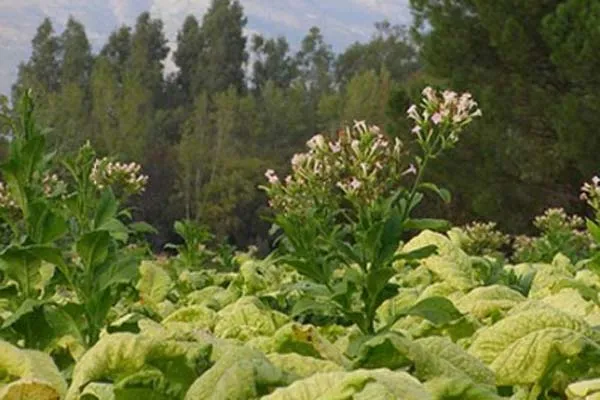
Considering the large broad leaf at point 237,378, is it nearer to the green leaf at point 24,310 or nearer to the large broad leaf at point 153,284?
the green leaf at point 24,310

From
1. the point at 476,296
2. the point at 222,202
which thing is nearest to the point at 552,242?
the point at 476,296

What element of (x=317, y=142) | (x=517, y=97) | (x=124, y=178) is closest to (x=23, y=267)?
(x=317, y=142)

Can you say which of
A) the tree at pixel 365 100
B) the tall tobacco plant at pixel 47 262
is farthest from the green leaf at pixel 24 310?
the tree at pixel 365 100

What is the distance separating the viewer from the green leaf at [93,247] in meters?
1.85

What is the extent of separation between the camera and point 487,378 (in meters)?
1.36

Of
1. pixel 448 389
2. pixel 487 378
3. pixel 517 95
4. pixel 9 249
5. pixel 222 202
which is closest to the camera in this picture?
pixel 448 389

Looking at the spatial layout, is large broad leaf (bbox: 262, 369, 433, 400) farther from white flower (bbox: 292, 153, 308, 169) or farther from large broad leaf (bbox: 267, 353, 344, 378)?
white flower (bbox: 292, 153, 308, 169)

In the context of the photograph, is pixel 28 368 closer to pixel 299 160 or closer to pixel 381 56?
pixel 299 160

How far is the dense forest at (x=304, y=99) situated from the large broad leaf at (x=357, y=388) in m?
→ 1.22

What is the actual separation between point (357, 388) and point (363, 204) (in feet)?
3.42

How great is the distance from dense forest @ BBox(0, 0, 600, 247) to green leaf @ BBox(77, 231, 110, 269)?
0.45 metres

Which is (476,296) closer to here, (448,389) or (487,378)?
(487,378)

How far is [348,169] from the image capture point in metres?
2.29

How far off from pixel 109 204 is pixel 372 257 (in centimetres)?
54
